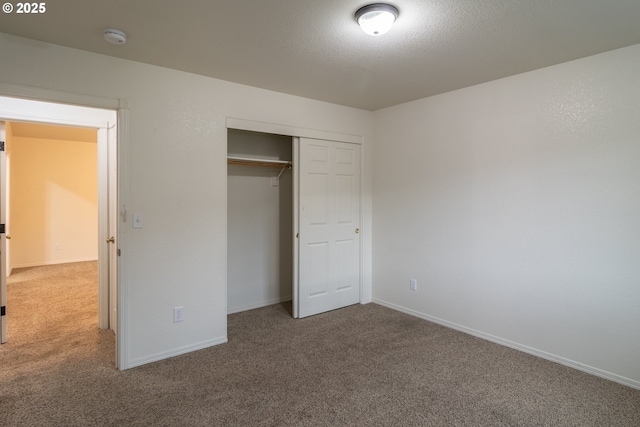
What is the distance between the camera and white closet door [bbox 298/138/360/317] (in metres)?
3.88

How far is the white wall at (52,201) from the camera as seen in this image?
21.3 ft

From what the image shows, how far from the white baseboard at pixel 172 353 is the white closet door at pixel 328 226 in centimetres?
104

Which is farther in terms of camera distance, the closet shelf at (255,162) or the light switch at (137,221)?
the closet shelf at (255,162)

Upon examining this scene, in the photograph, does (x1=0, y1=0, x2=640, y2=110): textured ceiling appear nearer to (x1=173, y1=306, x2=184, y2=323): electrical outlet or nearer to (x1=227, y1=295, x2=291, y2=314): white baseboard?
(x1=173, y1=306, x2=184, y2=323): electrical outlet

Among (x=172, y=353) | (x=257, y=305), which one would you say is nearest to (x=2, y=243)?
(x=172, y=353)

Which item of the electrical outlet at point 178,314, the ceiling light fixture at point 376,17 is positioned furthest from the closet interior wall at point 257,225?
the ceiling light fixture at point 376,17

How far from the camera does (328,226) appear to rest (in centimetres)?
407

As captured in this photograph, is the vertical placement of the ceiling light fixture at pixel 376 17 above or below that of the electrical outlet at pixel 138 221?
above

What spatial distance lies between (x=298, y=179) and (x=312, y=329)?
164 centimetres

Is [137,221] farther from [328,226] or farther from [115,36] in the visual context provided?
[328,226]

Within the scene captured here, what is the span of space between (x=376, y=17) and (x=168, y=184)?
6.88 ft

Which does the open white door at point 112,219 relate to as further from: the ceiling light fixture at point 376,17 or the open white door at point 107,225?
the ceiling light fixture at point 376,17

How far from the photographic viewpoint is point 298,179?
3812 millimetres

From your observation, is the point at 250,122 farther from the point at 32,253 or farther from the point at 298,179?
the point at 32,253
